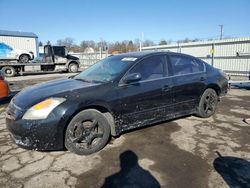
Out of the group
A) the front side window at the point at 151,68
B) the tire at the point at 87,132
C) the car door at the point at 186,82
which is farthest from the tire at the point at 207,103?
the tire at the point at 87,132

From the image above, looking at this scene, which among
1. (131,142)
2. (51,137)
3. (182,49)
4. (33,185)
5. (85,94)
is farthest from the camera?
(182,49)

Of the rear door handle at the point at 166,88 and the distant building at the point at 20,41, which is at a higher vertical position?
the distant building at the point at 20,41

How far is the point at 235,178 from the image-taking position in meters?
2.99

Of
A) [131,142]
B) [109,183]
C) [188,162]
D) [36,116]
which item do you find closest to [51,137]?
[36,116]

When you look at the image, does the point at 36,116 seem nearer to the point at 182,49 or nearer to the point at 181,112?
the point at 181,112

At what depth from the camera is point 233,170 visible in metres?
3.19

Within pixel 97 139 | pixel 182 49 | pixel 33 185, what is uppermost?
pixel 182 49

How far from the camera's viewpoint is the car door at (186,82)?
4828 mm

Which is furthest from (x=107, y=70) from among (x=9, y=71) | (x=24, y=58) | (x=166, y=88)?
(x=24, y=58)

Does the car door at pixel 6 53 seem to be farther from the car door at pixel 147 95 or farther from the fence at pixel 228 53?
the car door at pixel 147 95

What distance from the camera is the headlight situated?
3.39 m

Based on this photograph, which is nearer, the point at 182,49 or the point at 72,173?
the point at 72,173

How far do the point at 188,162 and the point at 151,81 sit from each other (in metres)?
1.64

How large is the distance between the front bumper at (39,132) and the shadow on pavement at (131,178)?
102cm
